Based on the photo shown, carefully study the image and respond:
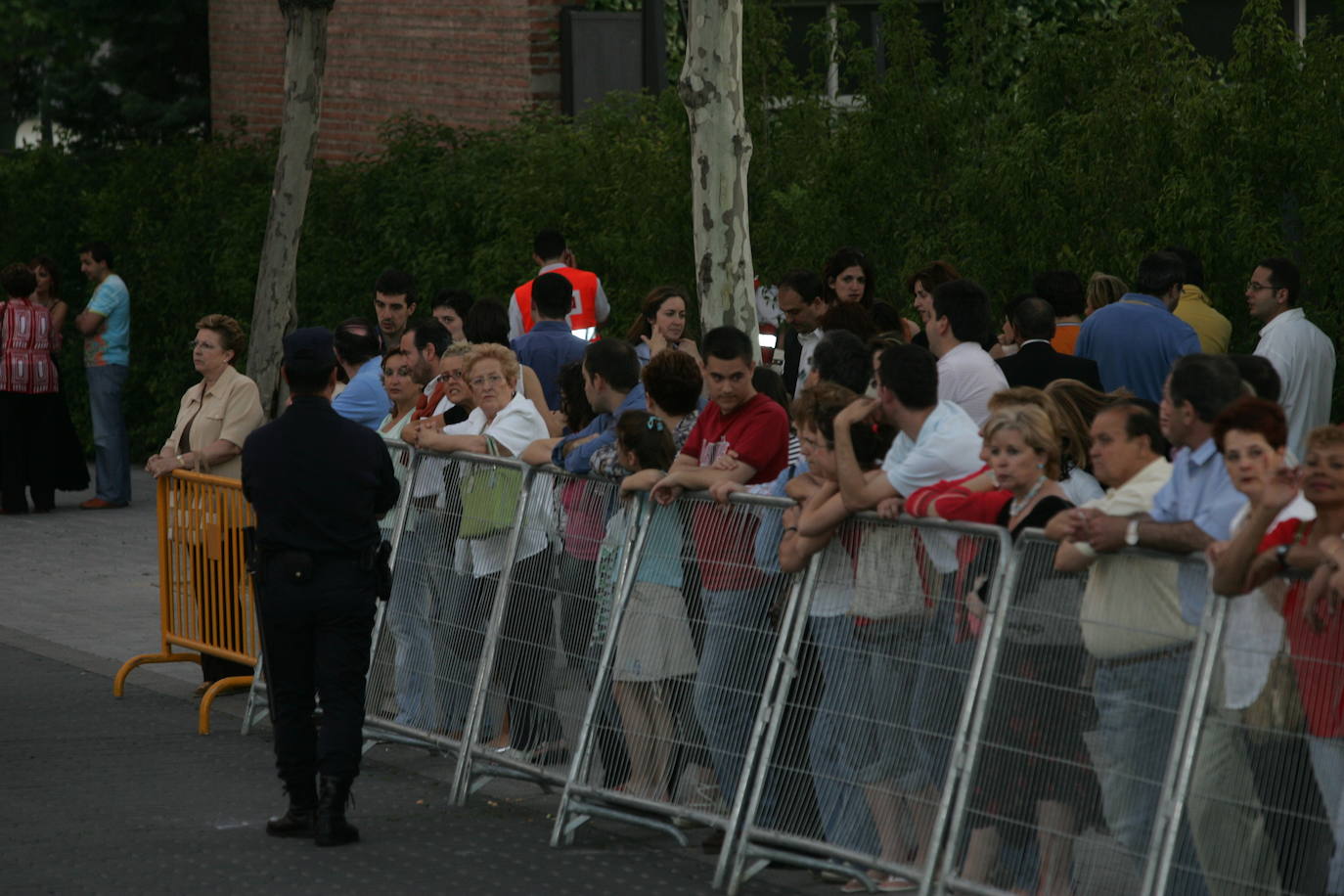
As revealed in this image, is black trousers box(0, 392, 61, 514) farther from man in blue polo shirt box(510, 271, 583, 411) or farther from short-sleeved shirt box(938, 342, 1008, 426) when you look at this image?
short-sleeved shirt box(938, 342, 1008, 426)

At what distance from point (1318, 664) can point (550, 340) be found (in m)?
6.26

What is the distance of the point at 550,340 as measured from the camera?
10969 millimetres

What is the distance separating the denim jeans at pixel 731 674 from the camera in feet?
22.7

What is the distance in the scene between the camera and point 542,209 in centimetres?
1584

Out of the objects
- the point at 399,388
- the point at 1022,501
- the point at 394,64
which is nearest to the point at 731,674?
the point at 1022,501

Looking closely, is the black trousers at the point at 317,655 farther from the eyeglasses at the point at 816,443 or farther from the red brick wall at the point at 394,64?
the red brick wall at the point at 394,64

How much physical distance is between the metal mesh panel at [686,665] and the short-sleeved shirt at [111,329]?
35.9 feet

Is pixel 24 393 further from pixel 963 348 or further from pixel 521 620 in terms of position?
pixel 963 348

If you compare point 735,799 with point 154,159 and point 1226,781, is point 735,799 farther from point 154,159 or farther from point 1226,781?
point 154,159

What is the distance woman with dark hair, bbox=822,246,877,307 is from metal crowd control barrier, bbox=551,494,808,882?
357 centimetres

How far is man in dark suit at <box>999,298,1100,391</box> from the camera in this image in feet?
29.4

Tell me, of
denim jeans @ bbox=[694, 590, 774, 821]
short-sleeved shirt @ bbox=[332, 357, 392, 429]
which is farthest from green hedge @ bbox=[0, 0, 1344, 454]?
denim jeans @ bbox=[694, 590, 774, 821]

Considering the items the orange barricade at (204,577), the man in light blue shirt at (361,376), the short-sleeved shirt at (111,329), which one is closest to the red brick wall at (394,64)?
the short-sleeved shirt at (111,329)

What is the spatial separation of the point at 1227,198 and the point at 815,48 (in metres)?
3.35
